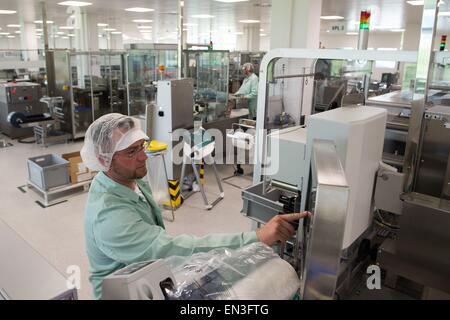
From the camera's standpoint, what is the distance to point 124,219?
1.25 m

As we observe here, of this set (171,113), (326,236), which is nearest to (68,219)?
(171,113)

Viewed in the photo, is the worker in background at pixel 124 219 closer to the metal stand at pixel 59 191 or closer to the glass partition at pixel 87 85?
the metal stand at pixel 59 191

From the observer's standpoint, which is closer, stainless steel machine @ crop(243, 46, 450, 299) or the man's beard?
stainless steel machine @ crop(243, 46, 450, 299)

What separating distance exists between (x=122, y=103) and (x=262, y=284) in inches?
273

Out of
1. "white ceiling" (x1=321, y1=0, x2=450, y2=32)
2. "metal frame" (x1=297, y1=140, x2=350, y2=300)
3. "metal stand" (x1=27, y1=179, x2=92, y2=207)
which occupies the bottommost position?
"metal stand" (x1=27, y1=179, x2=92, y2=207)

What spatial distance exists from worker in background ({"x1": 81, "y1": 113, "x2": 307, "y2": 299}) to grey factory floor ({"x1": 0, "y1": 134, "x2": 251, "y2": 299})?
4.58 feet

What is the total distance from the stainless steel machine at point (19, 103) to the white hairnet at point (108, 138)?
556 centimetres

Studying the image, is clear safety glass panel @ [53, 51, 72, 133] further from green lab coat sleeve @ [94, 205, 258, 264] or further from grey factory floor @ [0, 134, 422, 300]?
green lab coat sleeve @ [94, 205, 258, 264]

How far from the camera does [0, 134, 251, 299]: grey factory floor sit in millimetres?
3053

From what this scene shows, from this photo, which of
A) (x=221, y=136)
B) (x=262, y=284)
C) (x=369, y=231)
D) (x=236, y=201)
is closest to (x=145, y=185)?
(x=262, y=284)

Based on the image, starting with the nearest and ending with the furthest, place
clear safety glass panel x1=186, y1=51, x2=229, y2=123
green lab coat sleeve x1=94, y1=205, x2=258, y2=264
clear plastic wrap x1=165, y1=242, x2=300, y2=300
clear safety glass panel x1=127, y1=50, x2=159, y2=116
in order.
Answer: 1. clear plastic wrap x1=165, y1=242, x2=300, y2=300
2. green lab coat sleeve x1=94, y1=205, x2=258, y2=264
3. clear safety glass panel x1=186, y1=51, x2=229, y2=123
4. clear safety glass panel x1=127, y1=50, x2=159, y2=116

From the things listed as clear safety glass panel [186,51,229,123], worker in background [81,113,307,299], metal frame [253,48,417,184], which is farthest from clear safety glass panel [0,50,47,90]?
worker in background [81,113,307,299]

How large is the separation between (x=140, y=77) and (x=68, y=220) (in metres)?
3.41

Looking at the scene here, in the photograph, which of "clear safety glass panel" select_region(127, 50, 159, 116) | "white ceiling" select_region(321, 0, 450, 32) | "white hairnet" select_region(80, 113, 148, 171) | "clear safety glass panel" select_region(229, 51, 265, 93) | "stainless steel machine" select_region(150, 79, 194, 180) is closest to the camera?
"white hairnet" select_region(80, 113, 148, 171)
